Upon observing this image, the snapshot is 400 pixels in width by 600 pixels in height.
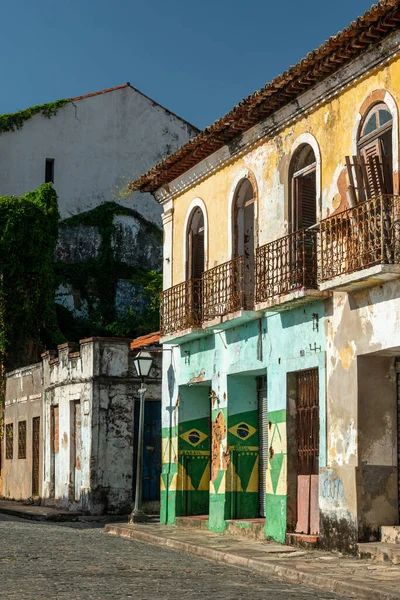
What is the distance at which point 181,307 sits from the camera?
17.4m

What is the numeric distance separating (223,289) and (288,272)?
7.33 ft

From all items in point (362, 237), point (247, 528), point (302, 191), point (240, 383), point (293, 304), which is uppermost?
point (302, 191)

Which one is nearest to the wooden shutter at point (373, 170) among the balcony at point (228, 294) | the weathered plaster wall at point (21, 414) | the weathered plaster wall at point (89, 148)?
the balcony at point (228, 294)

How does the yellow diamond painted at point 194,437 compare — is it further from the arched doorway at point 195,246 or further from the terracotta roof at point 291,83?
the terracotta roof at point 291,83

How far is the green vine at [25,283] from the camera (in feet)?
95.2

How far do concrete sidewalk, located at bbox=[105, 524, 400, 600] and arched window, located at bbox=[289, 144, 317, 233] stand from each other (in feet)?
13.9

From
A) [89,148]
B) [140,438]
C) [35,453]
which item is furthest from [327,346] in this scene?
[89,148]

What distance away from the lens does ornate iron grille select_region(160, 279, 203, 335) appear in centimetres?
1688

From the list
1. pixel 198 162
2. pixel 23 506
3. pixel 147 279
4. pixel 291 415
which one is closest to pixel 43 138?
pixel 147 279

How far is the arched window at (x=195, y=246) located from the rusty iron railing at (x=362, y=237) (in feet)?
17.8

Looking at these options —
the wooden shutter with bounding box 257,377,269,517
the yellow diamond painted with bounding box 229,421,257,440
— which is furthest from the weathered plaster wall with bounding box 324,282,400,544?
the yellow diamond painted with bounding box 229,421,257,440

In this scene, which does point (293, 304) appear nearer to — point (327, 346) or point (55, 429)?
point (327, 346)

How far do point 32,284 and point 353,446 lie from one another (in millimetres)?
18221

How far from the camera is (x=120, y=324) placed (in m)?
33.3
